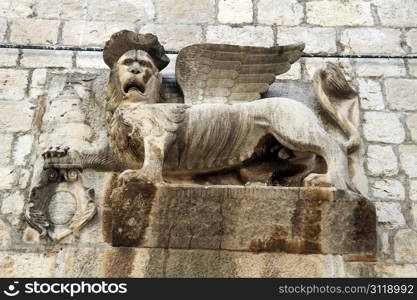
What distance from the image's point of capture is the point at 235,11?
5426 mm

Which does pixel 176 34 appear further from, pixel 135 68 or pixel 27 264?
pixel 27 264

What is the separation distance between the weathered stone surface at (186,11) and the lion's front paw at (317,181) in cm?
178

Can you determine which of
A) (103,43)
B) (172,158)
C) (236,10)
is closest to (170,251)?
(172,158)

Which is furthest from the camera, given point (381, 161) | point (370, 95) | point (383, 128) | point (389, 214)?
point (370, 95)

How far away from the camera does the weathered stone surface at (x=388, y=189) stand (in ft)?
14.5

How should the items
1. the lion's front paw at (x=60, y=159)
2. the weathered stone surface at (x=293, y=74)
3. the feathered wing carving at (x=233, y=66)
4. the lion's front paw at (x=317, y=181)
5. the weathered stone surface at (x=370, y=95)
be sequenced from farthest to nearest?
the weathered stone surface at (x=293, y=74)
the weathered stone surface at (x=370, y=95)
the feathered wing carving at (x=233, y=66)
the lion's front paw at (x=60, y=159)
the lion's front paw at (x=317, y=181)

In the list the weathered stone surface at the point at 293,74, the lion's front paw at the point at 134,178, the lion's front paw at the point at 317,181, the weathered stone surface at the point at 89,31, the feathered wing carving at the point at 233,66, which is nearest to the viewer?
the lion's front paw at the point at 134,178

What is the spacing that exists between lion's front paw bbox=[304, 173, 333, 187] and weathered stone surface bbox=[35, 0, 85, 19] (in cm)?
222

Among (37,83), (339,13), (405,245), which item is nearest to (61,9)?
(37,83)

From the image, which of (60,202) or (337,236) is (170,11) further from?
(337,236)

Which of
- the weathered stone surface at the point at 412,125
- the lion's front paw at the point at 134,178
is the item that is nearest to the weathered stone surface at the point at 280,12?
the weathered stone surface at the point at 412,125

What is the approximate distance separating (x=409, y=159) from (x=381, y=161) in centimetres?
17

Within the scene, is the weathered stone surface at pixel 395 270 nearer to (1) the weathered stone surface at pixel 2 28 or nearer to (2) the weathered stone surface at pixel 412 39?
(2) the weathered stone surface at pixel 412 39

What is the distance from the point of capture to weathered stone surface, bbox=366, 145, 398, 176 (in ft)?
14.8
